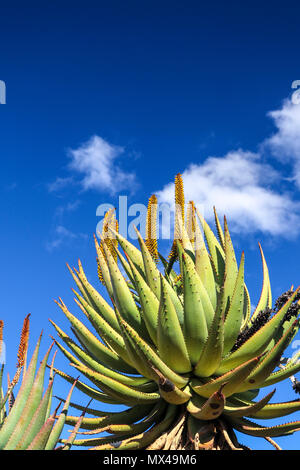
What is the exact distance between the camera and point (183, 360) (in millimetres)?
3895

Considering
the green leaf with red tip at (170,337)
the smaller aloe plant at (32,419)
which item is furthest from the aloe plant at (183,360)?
the smaller aloe plant at (32,419)

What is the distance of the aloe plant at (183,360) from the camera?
147 inches

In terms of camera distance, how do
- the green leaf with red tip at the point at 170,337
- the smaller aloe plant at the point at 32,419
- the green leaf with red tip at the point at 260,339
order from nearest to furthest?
the smaller aloe plant at the point at 32,419, the green leaf with red tip at the point at 170,337, the green leaf with red tip at the point at 260,339

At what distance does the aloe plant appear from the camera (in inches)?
147

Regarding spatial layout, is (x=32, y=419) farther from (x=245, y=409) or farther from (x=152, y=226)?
(x=152, y=226)

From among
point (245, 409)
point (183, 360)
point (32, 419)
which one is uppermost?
point (183, 360)

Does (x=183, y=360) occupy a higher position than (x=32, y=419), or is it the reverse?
(x=183, y=360)

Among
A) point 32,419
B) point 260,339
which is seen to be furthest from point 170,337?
point 32,419

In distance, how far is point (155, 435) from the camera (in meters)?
3.94

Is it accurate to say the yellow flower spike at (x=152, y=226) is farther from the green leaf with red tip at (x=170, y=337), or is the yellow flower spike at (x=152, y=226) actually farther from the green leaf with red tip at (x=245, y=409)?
the green leaf with red tip at (x=245, y=409)

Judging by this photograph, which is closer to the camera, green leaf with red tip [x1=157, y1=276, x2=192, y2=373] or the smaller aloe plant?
the smaller aloe plant

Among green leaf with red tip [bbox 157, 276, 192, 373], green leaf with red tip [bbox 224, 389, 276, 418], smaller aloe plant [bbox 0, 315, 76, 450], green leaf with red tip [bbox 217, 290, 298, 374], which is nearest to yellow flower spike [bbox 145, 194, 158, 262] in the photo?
green leaf with red tip [bbox 157, 276, 192, 373]

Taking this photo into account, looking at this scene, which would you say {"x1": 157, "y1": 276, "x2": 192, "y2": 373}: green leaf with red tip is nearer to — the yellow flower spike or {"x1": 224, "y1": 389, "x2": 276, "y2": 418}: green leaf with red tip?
{"x1": 224, "y1": 389, "x2": 276, "y2": 418}: green leaf with red tip
